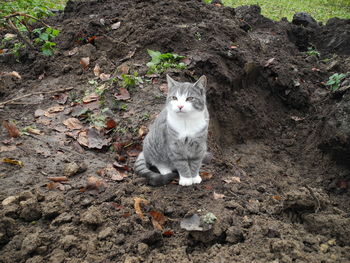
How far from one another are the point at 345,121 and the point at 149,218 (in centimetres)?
282

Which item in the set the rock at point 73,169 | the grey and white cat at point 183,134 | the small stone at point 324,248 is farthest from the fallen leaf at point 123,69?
the small stone at point 324,248

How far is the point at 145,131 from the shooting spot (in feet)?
14.5

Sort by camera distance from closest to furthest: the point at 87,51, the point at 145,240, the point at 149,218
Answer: the point at 145,240, the point at 149,218, the point at 87,51

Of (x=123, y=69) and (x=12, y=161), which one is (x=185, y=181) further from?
(x=123, y=69)

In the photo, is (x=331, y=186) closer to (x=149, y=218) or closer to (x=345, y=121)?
(x=345, y=121)

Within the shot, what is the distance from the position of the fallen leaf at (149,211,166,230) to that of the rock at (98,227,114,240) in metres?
0.40

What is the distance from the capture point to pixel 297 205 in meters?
3.06

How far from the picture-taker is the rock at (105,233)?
2.67 m

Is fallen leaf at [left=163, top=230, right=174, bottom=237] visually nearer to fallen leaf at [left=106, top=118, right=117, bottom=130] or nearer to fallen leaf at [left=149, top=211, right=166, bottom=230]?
fallen leaf at [left=149, top=211, right=166, bottom=230]

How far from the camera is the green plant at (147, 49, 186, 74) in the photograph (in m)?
5.13

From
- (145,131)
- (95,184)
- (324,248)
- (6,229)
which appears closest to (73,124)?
(145,131)

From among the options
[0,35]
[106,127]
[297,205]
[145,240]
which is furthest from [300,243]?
[0,35]

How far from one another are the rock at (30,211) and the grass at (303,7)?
10166mm

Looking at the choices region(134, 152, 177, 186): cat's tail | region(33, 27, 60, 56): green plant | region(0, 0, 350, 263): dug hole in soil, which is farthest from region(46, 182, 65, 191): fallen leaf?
region(33, 27, 60, 56): green plant
